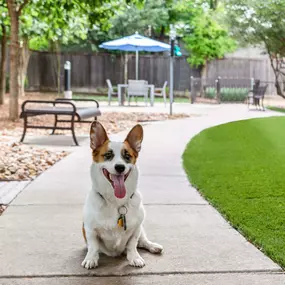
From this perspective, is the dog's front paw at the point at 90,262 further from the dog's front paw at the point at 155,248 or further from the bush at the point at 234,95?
the bush at the point at 234,95

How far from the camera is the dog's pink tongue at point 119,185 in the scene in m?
3.24

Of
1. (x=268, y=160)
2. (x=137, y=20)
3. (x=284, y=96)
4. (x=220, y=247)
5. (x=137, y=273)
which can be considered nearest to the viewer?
(x=137, y=273)

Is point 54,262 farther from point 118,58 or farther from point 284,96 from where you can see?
point 118,58

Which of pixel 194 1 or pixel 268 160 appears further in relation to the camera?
pixel 194 1

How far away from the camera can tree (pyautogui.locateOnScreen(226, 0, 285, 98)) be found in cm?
1900

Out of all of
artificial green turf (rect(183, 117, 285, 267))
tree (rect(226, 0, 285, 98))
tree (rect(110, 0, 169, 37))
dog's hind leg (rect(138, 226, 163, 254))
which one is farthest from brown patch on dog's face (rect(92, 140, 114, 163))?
tree (rect(110, 0, 169, 37))

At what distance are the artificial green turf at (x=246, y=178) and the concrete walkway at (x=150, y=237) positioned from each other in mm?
146

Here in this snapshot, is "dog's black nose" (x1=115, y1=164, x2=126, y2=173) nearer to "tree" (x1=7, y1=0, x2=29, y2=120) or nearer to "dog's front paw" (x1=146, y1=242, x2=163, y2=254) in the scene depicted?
"dog's front paw" (x1=146, y1=242, x2=163, y2=254)

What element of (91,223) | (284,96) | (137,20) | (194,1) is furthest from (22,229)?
(194,1)

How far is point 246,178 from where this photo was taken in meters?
6.69

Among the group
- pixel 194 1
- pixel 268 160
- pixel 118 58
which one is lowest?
pixel 268 160

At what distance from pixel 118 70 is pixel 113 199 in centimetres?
2474

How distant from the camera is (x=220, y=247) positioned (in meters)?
3.94

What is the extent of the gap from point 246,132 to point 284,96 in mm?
11983
